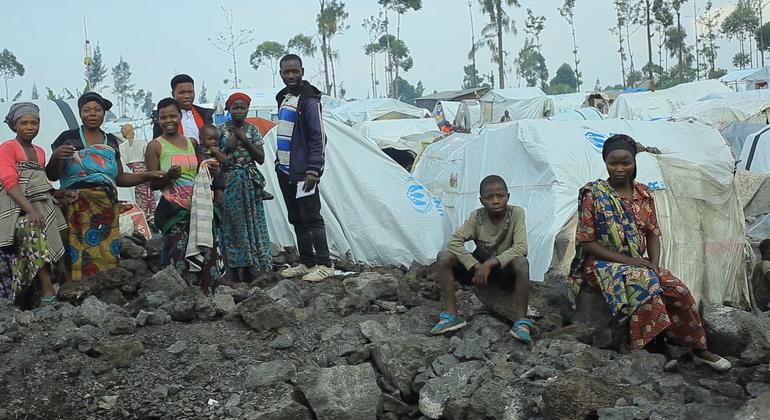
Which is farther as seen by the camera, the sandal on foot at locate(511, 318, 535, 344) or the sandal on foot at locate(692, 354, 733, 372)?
the sandal on foot at locate(511, 318, 535, 344)

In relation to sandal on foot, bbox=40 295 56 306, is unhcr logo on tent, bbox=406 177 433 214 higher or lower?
higher

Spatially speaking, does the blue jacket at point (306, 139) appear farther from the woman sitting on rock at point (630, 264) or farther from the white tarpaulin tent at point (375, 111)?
the white tarpaulin tent at point (375, 111)

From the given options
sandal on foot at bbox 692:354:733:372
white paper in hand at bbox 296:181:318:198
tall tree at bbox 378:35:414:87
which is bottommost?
sandal on foot at bbox 692:354:733:372

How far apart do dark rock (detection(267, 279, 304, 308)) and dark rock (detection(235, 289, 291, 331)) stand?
0.65ft

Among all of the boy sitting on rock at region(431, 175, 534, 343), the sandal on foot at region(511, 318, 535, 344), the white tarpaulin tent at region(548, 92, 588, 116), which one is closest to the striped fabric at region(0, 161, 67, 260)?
the boy sitting on rock at region(431, 175, 534, 343)

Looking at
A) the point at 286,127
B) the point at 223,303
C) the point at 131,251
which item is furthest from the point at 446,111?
the point at 223,303

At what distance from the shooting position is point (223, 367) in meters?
3.70

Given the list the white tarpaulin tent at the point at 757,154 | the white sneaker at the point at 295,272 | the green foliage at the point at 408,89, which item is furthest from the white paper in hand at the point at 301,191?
the green foliage at the point at 408,89

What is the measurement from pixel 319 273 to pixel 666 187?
2.65 metres

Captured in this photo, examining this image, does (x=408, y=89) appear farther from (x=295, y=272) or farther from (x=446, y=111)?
(x=295, y=272)

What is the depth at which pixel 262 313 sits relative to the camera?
4.11 meters

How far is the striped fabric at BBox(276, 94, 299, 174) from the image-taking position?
214 inches

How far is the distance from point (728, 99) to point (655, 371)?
50.0 feet

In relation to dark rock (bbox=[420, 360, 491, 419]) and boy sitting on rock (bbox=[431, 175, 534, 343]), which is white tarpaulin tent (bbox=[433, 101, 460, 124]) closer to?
boy sitting on rock (bbox=[431, 175, 534, 343])
